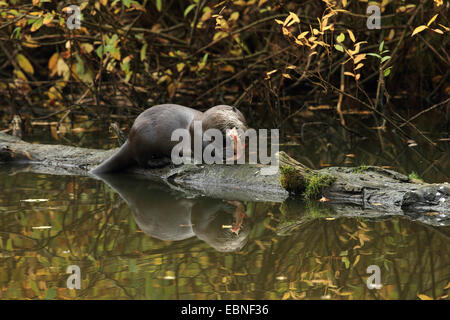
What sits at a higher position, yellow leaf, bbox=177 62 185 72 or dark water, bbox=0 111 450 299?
yellow leaf, bbox=177 62 185 72

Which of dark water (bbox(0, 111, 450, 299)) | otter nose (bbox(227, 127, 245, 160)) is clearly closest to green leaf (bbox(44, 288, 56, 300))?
dark water (bbox(0, 111, 450, 299))

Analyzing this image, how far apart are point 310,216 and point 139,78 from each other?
20.3 ft

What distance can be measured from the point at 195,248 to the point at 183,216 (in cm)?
86

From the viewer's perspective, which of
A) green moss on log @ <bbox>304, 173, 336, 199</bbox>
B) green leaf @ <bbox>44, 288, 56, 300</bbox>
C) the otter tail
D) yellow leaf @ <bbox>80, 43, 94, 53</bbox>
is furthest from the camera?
yellow leaf @ <bbox>80, 43, 94, 53</bbox>

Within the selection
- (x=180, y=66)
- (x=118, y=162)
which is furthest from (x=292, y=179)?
(x=180, y=66)

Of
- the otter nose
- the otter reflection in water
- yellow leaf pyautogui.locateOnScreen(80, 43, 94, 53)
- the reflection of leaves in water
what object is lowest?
the reflection of leaves in water

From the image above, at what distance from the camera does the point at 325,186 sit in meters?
5.23

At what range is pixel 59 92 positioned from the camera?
9.94 meters

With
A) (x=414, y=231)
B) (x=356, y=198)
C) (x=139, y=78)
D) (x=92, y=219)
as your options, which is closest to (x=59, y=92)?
(x=139, y=78)

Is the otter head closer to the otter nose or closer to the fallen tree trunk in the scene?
the otter nose

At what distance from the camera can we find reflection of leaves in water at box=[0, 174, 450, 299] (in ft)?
11.4

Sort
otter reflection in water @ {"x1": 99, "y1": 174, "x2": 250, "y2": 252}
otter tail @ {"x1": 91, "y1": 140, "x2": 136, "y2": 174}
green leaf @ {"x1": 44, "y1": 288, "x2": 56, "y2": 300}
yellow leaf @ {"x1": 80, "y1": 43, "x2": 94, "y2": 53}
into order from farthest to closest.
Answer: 1. yellow leaf @ {"x1": 80, "y1": 43, "x2": 94, "y2": 53}
2. otter tail @ {"x1": 91, "y1": 140, "x2": 136, "y2": 174}
3. otter reflection in water @ {"x1": 99, "y1": 174, "x2": 250, "y2": 252}
4. green leaf @ {"x1": 44, "y1": 288, "x2": 56, "y2": 300}

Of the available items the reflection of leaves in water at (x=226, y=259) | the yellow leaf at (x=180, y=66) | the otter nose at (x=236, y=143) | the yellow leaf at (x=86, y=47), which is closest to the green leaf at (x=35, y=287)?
the reflection of leaves in water at (x=226, y=259)

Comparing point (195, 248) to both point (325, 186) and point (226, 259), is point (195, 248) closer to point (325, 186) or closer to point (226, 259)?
point (226, 259)
